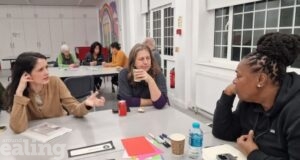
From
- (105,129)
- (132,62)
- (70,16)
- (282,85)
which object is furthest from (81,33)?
(282,85)

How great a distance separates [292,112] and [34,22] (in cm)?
1096

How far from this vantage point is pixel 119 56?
5039 mm

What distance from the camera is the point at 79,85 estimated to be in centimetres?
322

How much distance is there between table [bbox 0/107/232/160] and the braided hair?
1.71ft

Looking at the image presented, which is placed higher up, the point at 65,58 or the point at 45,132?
the point at 65,58

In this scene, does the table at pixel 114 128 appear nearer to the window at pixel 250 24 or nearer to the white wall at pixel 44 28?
the window at pixel 250 24

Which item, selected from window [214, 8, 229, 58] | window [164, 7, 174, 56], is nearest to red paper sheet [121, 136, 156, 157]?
window [214, 8, 229, 58]

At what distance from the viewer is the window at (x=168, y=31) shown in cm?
489

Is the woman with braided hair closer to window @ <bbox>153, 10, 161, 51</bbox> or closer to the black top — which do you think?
the black top

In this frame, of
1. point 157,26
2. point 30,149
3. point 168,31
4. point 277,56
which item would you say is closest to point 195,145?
point 277,56

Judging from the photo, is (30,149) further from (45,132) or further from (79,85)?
(79,85)

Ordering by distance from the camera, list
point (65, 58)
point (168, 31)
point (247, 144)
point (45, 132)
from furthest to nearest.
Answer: point (65, 58) < point (168, 31) < point (45, 132) < point (247, 144)

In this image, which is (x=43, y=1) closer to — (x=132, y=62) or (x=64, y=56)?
(x=64, y=56)

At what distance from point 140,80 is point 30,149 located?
1058mm
